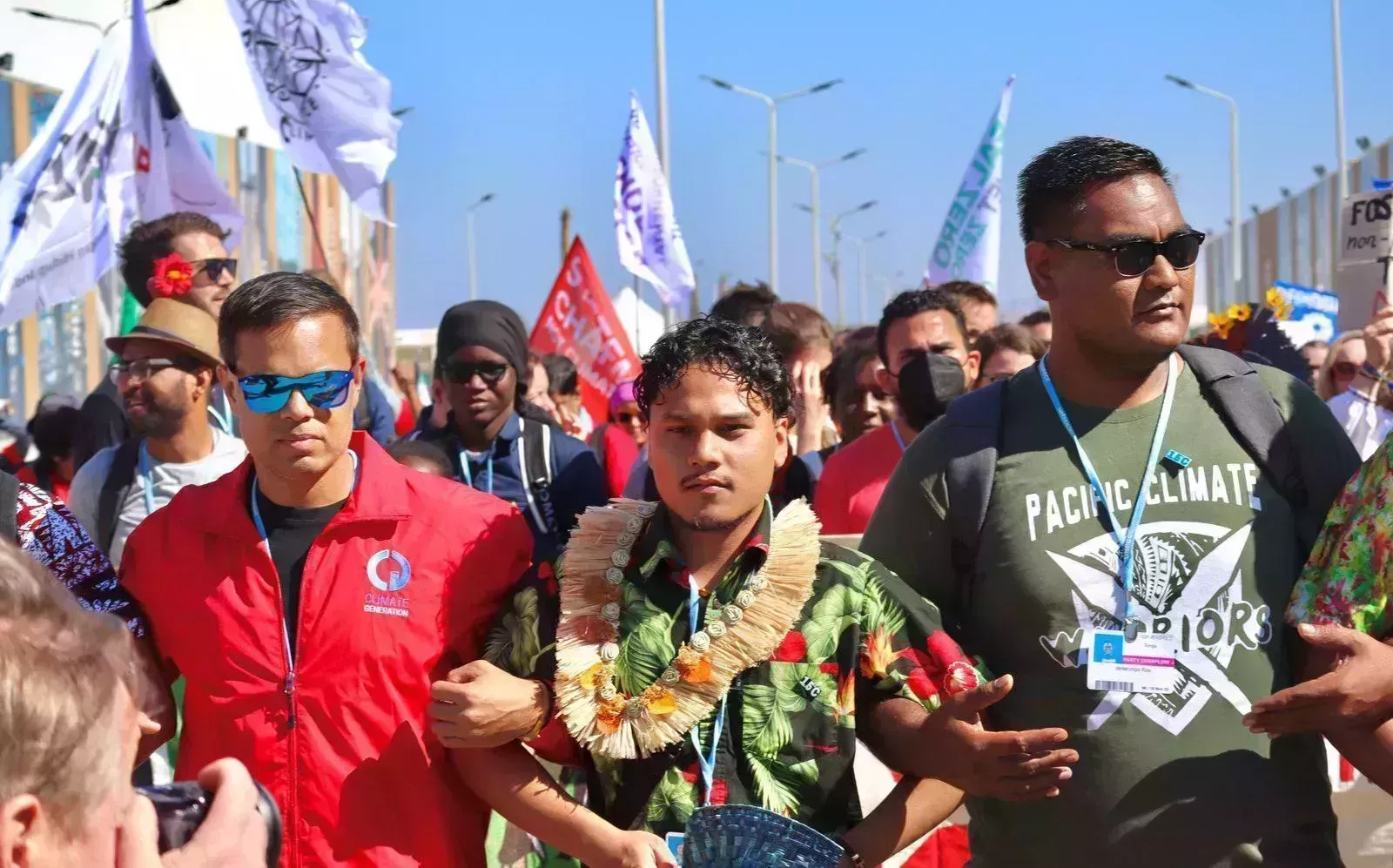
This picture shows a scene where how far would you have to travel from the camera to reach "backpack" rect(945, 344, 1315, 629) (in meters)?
3.46

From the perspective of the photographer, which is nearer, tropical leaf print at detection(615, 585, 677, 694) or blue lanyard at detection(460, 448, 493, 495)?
tropical leaf print at detection(615, 585, 677, 694)

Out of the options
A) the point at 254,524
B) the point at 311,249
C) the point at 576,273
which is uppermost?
the point at 254,524

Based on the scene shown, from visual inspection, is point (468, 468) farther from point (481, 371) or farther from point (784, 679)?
point (784, 679)

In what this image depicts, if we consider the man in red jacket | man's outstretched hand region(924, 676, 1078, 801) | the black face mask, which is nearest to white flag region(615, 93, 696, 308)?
the black face mask

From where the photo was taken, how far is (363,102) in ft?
29.9

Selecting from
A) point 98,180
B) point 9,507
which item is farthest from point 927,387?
point 98,180

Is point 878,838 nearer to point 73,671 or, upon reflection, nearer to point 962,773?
point 962,773

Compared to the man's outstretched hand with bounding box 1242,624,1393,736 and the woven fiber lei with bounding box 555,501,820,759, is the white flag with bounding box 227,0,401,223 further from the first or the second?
the man's outstretched hand with bounding box 1242,624,1393,736

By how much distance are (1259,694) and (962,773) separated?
2.24ft

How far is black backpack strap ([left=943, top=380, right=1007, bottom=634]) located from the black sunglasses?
1.41 ft

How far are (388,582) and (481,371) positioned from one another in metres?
2.58

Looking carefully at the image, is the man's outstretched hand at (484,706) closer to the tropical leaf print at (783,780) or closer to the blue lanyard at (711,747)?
the blue lanyard at (711,747)

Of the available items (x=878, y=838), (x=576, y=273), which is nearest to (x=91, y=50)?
(x=576, y=273)

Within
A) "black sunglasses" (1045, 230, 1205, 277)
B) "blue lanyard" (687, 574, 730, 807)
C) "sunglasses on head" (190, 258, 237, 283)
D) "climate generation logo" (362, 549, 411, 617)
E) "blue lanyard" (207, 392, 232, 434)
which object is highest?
"black sunglasses" (1045, 230, 1205, 277)
